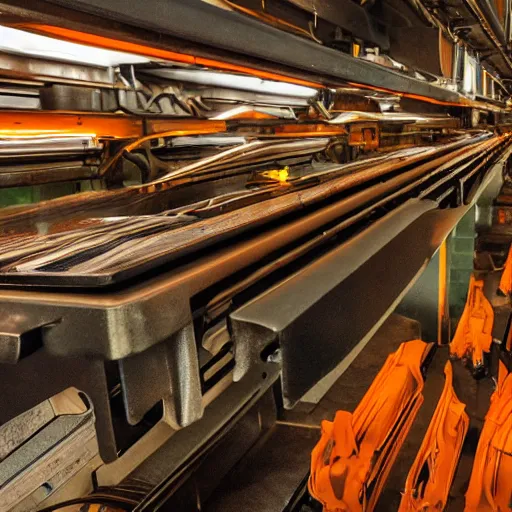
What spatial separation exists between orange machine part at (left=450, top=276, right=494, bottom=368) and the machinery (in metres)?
1.04

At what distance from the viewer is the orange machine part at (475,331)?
3.56 meters

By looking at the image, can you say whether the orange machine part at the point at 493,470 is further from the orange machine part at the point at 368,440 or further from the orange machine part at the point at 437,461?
the orange machine part at the point at 368,440

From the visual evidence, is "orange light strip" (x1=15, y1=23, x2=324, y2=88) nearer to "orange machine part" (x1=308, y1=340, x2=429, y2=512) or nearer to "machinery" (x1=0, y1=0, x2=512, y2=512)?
"machinery" (x1=0, y1=0, x2=512, y2=512)

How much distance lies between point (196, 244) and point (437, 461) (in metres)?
2.13

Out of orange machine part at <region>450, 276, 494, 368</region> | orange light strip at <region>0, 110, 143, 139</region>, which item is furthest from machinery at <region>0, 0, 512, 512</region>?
orange machine part at <region>450, 276, 494, 368</region>

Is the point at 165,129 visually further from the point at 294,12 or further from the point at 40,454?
the point at 40,454

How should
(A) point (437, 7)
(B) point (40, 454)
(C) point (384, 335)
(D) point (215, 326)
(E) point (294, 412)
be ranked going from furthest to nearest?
1. (C) point (384, 335)
2. (A) point (437, 7)
3. (E) point (294, 412)
4. (B) point (40, 454)
5. (D) point (215, 326)

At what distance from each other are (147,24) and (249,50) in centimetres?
24

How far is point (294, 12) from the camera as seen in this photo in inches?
59.8

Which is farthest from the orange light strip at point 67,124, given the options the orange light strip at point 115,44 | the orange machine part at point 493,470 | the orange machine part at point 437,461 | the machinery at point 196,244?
the orange machine part at point 493,470

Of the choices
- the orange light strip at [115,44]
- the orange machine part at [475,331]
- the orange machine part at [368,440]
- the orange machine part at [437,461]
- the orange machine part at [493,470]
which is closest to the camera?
the orange light strip at [115,44]

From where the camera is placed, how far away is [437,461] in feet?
7.54

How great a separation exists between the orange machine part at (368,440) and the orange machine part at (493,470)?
1.14ft

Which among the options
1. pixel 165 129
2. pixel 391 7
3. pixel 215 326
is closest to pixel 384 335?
pixel 391 7
